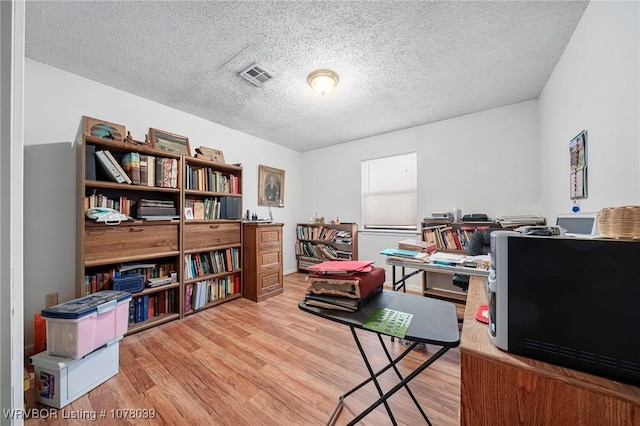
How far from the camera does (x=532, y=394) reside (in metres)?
0.59

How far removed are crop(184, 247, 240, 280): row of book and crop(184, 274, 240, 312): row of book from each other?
12 cm

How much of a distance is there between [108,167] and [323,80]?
2.18m

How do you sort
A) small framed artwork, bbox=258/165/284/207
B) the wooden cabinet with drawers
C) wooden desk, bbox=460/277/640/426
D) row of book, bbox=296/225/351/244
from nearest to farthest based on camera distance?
wooden desk, bbox=460/277/640/426, the wooden cabinet with drawers, small framed artwork, bbox=258/165/284/207, row of book, bbox=296/225/351/244

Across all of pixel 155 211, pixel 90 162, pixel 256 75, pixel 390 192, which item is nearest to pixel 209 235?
pixel 155 211

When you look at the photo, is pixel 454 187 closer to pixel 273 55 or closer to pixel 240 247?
pixel 273 55

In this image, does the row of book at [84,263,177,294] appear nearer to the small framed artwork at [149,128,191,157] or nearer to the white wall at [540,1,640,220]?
the small framed artwork at [149,128,191,157]

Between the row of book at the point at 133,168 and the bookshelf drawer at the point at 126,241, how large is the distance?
0.46 meters

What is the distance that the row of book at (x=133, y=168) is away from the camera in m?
2.03

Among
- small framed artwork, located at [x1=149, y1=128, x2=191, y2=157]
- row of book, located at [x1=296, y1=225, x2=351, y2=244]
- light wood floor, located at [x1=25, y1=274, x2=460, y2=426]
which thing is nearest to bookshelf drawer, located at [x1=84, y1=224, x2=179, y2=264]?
light wood floor, located at [x1=25, y1=274, x2=460, y2=426]

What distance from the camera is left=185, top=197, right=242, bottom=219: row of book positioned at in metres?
2.81

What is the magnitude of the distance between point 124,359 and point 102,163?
1.72 m

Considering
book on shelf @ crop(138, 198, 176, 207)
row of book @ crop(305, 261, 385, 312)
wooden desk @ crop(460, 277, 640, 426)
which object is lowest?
wooden desk @ crop(460, 277, 640, 426)

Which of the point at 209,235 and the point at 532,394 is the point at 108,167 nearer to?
the point at 209,235

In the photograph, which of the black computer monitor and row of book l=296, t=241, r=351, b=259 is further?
row of book l=296, t=241, r=351, b=259
